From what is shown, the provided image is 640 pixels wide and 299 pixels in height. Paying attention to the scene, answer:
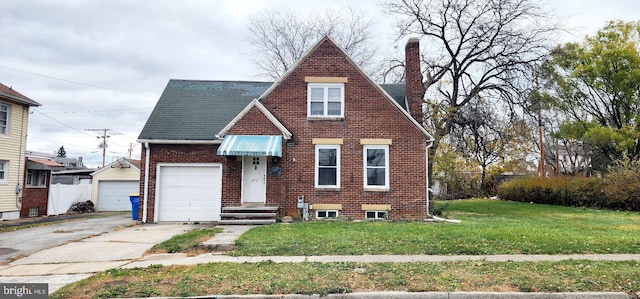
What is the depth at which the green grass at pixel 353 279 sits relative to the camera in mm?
5945

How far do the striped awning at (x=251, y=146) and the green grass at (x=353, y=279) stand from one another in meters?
7.14

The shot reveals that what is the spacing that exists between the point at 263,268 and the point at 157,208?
32.8 feet

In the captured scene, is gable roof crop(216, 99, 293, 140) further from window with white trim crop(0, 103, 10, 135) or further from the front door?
window with white trim crop(0, 103, 10, 135)

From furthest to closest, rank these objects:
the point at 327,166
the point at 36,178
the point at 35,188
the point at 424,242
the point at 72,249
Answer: the point at 36,178 → the point at 35,188 → the point at 327,166 → the point at 72,249 → the point at 424,242

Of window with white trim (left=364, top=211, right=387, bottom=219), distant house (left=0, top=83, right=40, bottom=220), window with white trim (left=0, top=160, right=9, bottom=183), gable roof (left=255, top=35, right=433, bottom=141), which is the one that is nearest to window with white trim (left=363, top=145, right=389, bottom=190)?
window with white trim (left=364, top=211, right=387, bottom=219)

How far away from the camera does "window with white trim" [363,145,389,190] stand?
1582cm

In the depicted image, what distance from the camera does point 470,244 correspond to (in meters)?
9.29

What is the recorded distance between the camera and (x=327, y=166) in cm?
1595

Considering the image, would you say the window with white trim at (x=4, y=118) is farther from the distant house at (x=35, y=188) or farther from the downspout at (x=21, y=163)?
the distant house at (x=35, y=188)

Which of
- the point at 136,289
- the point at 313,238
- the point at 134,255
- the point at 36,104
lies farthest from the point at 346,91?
the point at 36,104

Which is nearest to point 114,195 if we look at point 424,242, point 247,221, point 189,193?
point 189,193

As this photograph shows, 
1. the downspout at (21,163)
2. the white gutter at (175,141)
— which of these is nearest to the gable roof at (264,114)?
the white gutter at (175,141)

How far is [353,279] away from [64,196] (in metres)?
26.6

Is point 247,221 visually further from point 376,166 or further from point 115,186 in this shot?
point 115,186
